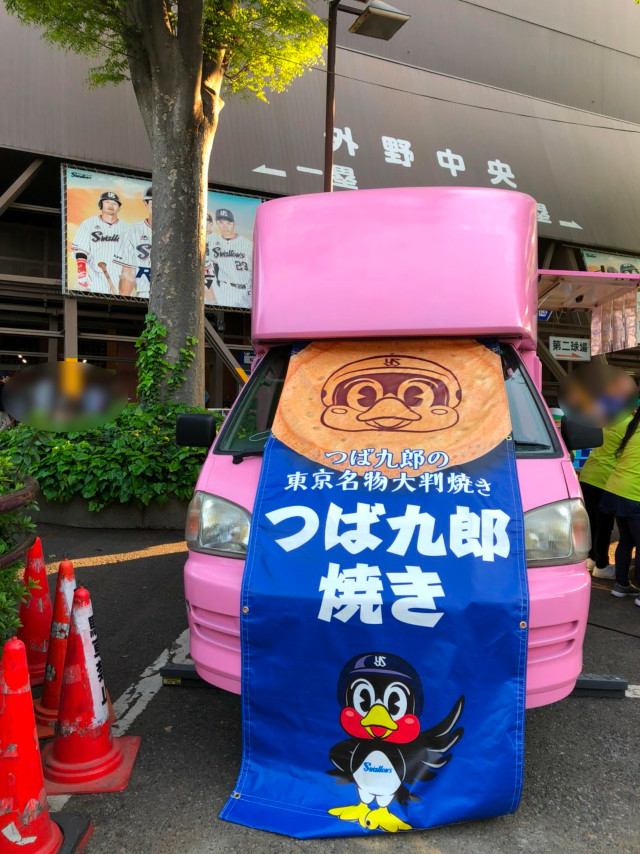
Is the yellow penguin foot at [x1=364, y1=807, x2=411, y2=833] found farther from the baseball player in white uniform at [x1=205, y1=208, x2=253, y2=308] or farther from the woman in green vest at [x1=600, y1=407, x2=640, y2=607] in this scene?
the baseball player in white uniform at [x1=205, y1=208, x2=253, y2=308]

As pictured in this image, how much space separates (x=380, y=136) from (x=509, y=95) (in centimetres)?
514

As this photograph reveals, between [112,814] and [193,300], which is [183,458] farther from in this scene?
[112,814]

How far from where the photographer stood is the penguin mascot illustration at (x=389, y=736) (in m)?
2.41

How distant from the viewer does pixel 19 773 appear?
214cm

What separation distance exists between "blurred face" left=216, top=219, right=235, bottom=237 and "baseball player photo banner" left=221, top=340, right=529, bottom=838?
1094cm

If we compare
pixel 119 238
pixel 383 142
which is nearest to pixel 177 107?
pixel 119 238

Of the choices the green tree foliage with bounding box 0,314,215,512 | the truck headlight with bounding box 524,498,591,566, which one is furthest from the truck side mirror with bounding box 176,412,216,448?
the green tree foliage with bounding box 0,314,215,512

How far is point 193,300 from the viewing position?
7.78m

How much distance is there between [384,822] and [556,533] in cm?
137

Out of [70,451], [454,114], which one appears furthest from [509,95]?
[70,451]

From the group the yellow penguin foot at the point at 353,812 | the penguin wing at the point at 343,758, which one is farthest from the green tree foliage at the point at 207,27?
the yellow penguin foot at the point at 353,812

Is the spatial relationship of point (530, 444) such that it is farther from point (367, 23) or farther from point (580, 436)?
point (367, 23)

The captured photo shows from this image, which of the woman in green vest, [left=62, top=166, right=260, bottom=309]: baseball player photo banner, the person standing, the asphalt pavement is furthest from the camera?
[left=62, top=166, right=260, bottom=309]: baseball player photo banner

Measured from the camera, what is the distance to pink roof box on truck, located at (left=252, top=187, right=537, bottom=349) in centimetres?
331
